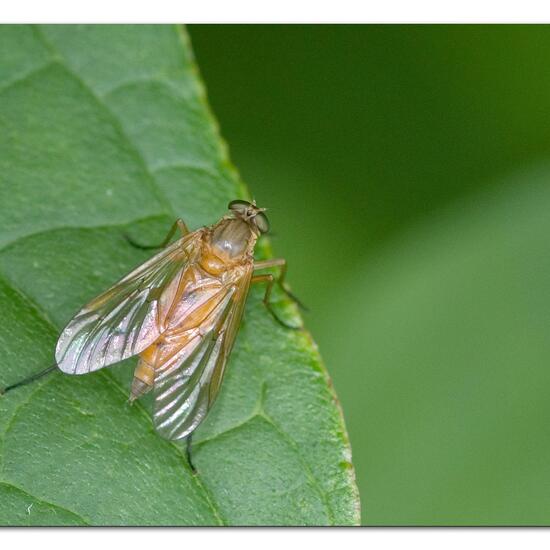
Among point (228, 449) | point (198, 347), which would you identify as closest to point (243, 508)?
point (228, 449)

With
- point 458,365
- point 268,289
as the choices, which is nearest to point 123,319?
point 268,289

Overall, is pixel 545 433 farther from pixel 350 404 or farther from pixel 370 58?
pixel 370 58

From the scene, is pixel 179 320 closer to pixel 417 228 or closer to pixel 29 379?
pixel 29 379

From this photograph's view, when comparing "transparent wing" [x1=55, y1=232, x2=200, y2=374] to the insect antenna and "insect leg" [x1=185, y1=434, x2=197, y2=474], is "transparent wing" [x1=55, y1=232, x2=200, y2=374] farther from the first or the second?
"insect leg" [x1=185, y1=434, x2=197, y2=474]
